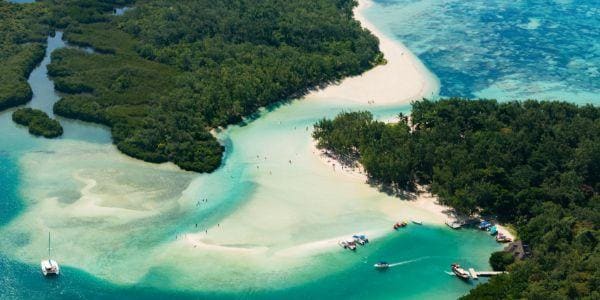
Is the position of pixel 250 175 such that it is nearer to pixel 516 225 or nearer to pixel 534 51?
pixel 516 225

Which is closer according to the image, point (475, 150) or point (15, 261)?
point (15, 261)

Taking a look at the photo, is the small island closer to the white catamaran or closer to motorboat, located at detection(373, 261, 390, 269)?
the white catamaran

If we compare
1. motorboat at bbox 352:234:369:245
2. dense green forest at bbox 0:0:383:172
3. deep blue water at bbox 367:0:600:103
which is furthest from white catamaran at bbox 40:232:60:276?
deep blue water at bbox 367:0:600:103

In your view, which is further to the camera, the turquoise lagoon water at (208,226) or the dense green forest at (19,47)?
the dense green forest at (19,47)

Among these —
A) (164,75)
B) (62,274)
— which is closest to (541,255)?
(62,274)

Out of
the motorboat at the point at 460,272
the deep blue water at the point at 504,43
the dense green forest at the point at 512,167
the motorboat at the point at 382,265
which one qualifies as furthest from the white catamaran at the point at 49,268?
the deep blue water at the point at 504,43

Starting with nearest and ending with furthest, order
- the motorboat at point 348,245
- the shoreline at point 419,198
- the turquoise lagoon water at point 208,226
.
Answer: the turquoise lagoon water at point 208,226 → the motorboat at point 348,245 → the shoreline at point 419,198

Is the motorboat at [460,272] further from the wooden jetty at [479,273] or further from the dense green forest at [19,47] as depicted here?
the dense green forest at [19,47]
